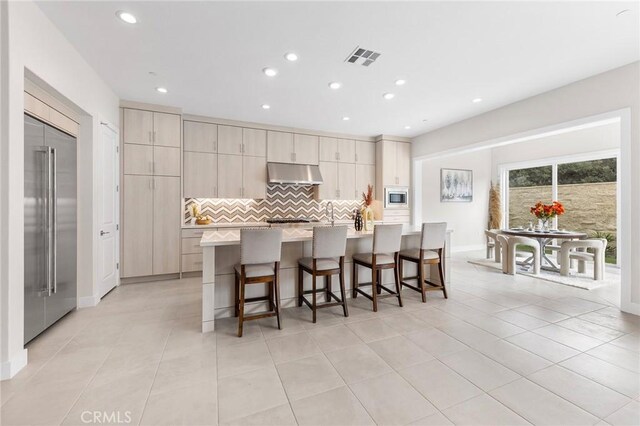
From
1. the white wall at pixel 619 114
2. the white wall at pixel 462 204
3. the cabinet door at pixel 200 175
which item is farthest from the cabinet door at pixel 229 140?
the white wall at pixel 619 114

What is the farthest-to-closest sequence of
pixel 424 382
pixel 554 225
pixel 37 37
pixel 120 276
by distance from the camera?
pixel 554 225 < pixel 120 276 < pixel 37 37 < pixel 424 382

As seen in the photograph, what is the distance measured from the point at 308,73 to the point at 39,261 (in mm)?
3285

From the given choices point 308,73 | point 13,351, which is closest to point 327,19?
point 308,73

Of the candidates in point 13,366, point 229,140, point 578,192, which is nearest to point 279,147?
point 229,140

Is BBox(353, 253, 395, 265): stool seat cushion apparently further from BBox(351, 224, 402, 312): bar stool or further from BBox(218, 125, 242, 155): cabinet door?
BBox(218, 125, 242, 155): cabinet door

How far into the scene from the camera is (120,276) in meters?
4.12

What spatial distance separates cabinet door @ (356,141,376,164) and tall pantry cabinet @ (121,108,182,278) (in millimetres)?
3714

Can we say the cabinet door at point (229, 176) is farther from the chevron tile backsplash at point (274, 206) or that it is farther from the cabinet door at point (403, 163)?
the cabinet door at point (403, 163)

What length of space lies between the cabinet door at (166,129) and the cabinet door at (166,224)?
1.91 feet

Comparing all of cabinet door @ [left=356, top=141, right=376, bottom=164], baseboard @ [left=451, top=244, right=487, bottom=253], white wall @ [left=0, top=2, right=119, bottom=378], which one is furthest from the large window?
white wall @ [left=0, top=2, right=119, bottom=378]

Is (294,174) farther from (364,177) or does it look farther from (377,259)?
(377,259)

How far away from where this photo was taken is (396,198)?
6.34 m

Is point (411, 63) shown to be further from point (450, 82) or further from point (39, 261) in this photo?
point (39, 261)

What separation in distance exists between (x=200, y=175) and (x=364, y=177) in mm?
3541
